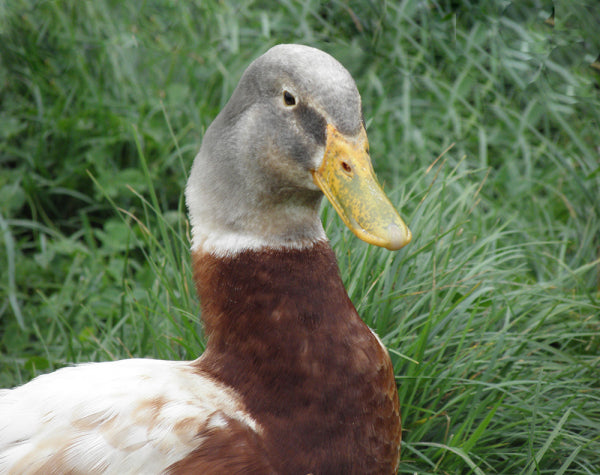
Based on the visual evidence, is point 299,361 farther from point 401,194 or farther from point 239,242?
point 401,194

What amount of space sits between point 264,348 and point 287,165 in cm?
40

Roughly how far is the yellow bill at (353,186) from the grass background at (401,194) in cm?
60

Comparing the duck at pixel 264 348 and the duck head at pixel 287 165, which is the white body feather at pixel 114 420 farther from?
the duck head at pixel 287 165

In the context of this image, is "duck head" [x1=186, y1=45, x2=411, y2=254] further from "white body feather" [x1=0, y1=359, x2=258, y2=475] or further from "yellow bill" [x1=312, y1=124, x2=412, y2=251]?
"white body feather" [x1=0, y1=359, x2=258, y2=475]

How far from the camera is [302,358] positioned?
1648mm

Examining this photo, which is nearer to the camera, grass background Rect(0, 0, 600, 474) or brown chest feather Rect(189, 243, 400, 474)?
brown chest feather Rect(189, 243, 400, 474)

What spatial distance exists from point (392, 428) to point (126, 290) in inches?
39.6

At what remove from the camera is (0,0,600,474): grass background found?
2141 mm

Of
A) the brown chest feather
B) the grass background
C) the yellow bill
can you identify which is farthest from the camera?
the grass background

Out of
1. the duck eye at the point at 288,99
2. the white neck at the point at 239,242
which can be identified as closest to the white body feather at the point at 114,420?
the white neck at the point at 239,242

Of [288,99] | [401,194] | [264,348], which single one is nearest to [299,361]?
[264,348]

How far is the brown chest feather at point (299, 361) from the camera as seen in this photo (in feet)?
5.33

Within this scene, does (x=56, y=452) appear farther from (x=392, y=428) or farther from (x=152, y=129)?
(x=152, y=129)

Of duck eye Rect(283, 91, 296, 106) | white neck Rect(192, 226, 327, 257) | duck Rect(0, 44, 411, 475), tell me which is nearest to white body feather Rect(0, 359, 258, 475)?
duck Rect(0, 44, 411, 475)
